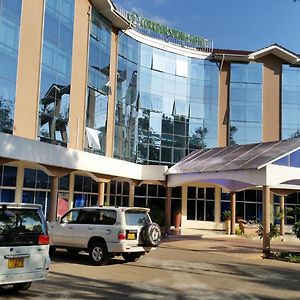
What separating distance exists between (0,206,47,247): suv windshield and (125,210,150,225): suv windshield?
15.9 ft

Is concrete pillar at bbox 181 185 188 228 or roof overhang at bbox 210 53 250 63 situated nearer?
concrete pillar at bbox 181 185 188 228

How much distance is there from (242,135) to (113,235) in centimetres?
2628

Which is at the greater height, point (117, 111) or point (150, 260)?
point (117, 111)

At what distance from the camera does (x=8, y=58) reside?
23.0 metres

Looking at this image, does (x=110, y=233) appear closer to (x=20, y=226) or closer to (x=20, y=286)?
(x=20, y=286)

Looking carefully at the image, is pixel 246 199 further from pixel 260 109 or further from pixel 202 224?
pixel 260 109

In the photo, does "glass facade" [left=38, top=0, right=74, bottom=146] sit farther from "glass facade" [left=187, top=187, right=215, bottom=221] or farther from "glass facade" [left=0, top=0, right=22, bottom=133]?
"glass facade" [left=187, top=187, right=215, bottom=221]

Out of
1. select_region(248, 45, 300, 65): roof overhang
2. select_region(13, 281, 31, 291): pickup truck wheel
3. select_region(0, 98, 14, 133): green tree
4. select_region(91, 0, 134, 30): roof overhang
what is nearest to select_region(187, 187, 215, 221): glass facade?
select_region(248, 45, 300, 65): roof overhang

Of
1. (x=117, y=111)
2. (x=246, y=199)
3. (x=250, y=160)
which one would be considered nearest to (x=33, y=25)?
(x=117, y=111)

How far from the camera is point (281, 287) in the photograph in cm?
1173

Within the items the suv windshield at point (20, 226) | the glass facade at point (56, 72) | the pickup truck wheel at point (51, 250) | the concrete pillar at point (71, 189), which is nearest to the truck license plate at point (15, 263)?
the suv windshield at point (20, 226)

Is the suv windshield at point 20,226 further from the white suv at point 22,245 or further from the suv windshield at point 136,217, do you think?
the suv windshield at point 136,217

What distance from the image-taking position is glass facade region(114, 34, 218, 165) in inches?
1355

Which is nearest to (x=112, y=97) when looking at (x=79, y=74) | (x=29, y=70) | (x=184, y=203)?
(x=79, y=74)
